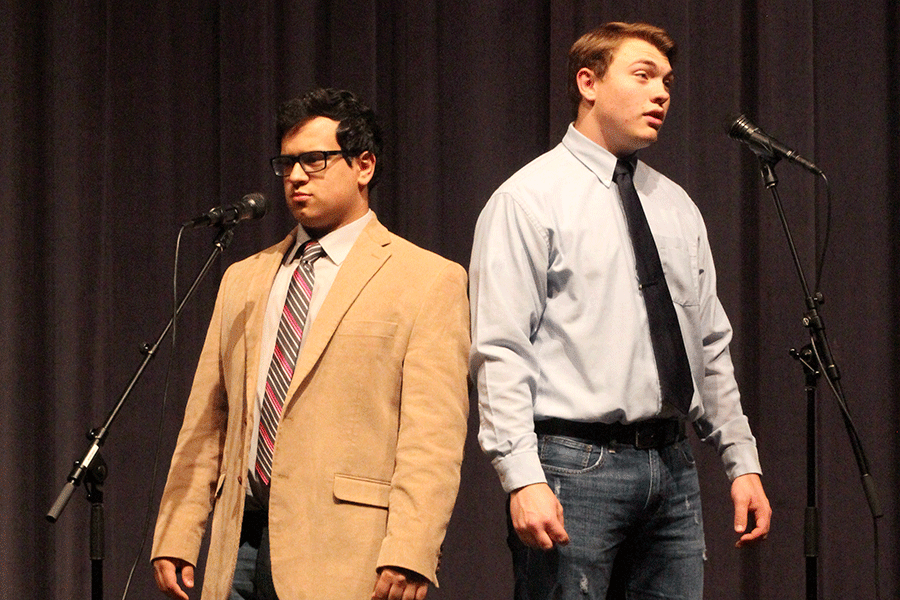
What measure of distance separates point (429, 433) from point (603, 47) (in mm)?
869

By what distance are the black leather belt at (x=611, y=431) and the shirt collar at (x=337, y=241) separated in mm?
574

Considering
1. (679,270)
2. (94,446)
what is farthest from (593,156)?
(94,446)

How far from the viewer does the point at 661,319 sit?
206 cm

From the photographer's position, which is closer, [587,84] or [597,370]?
[597,370]

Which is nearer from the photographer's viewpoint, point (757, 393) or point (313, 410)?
point (313, 410)

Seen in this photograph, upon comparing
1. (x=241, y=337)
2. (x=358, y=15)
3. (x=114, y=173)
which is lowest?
(x=241, y=337)

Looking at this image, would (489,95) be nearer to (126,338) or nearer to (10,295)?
(126,338)

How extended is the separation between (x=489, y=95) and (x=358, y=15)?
552mm

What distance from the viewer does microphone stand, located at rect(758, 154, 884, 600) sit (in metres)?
2.20

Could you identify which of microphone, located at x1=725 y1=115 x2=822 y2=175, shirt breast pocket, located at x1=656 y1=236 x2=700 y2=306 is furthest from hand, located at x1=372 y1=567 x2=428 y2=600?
microphone, located at x1=725 y1=115 x2=822 y2=175

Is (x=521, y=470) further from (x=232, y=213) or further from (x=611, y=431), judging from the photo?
(x=232, y=213)

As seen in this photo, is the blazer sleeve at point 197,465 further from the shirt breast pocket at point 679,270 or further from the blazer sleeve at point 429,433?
the shirt breast pocket at point 679,270

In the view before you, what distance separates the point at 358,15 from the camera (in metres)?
3.70

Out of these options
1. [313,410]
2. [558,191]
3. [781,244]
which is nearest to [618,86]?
[558,191]
